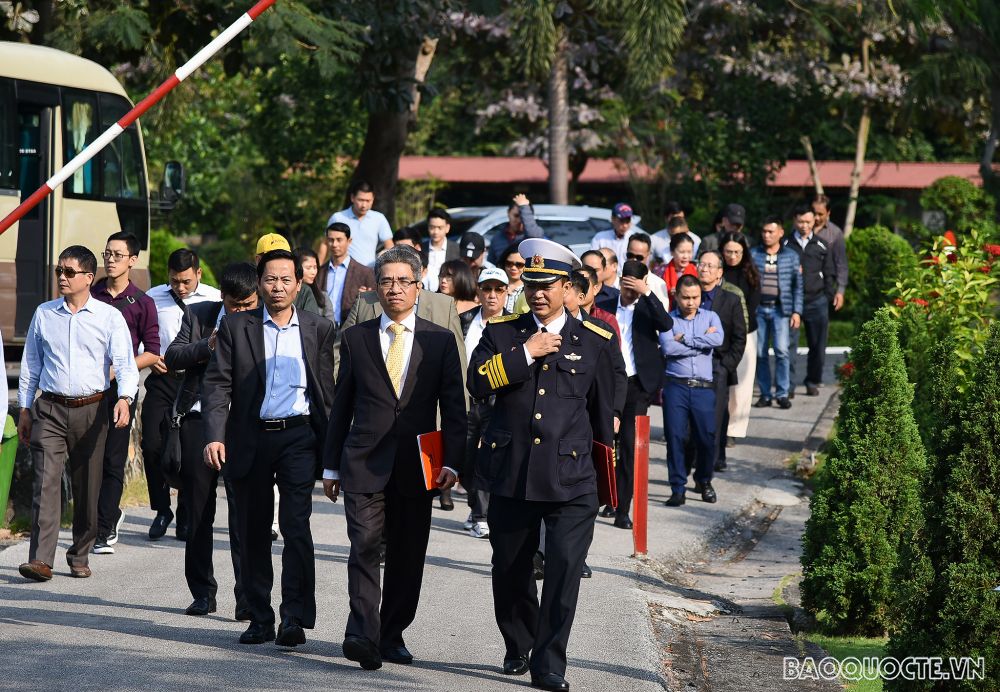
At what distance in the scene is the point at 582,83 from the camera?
107ft

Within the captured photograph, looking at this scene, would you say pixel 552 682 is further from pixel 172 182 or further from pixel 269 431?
pixel 172 182

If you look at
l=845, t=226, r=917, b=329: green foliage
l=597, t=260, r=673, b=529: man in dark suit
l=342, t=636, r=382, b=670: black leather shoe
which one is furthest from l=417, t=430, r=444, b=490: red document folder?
l=845, t=226, r=917, b=329: green foliage

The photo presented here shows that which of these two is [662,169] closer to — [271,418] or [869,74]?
[869,74]

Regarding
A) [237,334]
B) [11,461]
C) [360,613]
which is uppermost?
[237,334]

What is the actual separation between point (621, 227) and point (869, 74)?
18.0 m

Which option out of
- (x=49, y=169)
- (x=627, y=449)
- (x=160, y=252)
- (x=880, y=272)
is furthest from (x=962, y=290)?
(x=160, y=252)

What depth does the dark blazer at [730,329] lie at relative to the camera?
1234 centimetres

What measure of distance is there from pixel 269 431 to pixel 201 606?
125 centimetres

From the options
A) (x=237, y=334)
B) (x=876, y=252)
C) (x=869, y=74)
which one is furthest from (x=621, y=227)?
(x=869, y=74)

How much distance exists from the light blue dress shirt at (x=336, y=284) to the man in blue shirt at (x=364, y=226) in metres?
1.66

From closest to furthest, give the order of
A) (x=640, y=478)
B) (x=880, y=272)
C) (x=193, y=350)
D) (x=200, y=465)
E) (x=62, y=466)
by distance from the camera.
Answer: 1. (x=200, y=465)
2. (x=193, y=350)
3. (x=62, y=466)
4. (x=640, y=478)
5. (x=880, y=272)

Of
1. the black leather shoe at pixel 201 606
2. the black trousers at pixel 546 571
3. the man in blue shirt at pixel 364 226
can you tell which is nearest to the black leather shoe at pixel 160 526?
the black leather shoe at pixel 201 606

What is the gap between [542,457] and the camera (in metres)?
6.48

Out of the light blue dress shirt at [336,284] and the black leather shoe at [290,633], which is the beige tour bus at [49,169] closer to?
the light blue dress shirt at [336,284]
